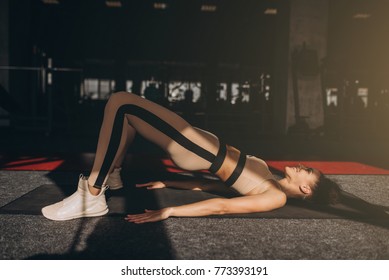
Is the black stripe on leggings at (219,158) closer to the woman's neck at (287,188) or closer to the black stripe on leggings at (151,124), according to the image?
the black stripe on leggings at (151,124)

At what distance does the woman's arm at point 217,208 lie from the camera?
208 cm

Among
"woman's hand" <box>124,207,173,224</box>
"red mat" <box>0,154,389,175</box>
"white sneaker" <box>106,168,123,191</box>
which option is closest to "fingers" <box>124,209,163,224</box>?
"woman's hand" <box>124,207,173,224</box>

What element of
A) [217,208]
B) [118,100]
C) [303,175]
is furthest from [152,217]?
[303,175]

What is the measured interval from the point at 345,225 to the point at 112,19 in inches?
514

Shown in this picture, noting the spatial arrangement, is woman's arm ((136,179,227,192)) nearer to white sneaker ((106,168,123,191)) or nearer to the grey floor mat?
the grey floor mat

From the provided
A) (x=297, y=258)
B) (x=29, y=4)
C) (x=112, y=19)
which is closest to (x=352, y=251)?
(x=297, y=258)

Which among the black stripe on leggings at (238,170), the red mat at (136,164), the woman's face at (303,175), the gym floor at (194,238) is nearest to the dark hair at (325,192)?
the woman's face at (303,175)

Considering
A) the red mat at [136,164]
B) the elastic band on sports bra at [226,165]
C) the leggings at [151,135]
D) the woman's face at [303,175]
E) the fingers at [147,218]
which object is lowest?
the red mat at [136,164]

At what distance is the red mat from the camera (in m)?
4.20

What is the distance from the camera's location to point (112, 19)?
13594 mm

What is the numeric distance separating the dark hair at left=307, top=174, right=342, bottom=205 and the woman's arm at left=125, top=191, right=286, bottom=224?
1.15 feet

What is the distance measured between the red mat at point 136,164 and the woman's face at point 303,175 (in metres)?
1.90

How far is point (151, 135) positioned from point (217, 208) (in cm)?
63

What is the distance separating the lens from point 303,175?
2.47m
